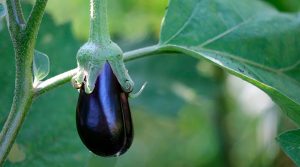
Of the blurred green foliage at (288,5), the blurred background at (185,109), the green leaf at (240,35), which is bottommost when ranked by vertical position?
the blurred background at (185,109)

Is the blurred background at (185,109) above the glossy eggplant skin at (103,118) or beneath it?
beneath

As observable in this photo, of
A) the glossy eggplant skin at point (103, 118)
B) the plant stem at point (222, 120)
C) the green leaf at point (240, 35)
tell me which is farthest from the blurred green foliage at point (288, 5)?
the glossy eggplant skin at point (103, 118)

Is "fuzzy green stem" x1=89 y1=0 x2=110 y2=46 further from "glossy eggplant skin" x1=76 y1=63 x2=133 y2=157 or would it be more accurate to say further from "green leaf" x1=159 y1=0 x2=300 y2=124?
"green leaf" x1=159 y1=0 x2=300 y2=124

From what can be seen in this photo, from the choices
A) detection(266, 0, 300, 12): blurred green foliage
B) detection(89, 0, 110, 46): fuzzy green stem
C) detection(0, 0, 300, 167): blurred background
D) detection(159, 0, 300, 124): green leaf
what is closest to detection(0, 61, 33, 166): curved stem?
detection(89, 0, 110, 46): fuzzy green stem

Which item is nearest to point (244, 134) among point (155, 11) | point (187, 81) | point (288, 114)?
point (187, 81)

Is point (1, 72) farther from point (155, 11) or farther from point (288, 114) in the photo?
point (155, 11)

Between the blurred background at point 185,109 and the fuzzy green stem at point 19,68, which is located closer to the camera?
the fuzzy green stem at point 19,68

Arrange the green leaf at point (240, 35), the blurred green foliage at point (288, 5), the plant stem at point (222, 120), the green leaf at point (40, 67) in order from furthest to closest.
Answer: the plant stem at point (222, 120)
the blurred green foliage at point (288, 5)
the green leaf at point (240, 35)
the green leaf at point (40, 67)

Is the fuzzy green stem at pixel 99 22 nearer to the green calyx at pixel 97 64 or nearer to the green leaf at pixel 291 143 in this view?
the green calyx at pixel 97 64
